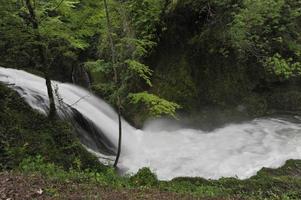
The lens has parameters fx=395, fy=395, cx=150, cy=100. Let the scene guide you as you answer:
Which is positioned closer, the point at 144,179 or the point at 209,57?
the point at 144,179

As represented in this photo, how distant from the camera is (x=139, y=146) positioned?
13.1 m

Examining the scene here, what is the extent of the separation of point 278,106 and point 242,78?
5.61ft

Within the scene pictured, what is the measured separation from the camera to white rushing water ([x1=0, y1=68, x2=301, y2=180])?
11016 millimetres

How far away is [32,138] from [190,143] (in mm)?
5710

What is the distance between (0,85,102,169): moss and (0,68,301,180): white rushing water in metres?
0.80

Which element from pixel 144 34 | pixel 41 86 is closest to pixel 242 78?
pixel 144 34

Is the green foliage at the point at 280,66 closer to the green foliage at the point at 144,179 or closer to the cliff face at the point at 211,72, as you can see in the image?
the cliff face at the point at 211,72

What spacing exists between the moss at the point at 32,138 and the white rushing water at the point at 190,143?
801 millimetres

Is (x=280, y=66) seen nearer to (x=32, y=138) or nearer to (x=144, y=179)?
(x=144, y=179)

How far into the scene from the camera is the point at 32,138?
8992mm

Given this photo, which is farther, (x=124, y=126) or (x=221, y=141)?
(x=124, y=126)

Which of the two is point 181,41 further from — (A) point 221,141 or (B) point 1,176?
(B) point 1,176

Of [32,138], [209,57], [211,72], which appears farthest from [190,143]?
[32,138]

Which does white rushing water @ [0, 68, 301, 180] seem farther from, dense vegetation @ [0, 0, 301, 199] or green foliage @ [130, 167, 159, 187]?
green foliage @ [130, 167, 159, 187]
